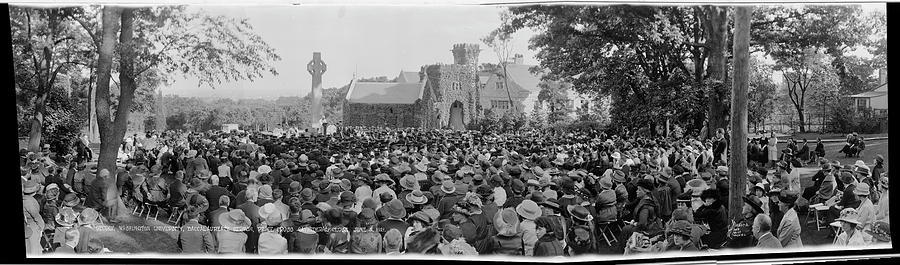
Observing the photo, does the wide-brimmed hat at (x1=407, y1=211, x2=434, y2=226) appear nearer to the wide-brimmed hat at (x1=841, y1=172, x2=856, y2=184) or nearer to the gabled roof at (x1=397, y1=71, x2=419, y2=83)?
the gabled roof at (x1=397, y1=71, x2=419, y2=83)

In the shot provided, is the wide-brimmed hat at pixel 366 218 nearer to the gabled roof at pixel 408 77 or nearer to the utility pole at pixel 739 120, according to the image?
the gabled roof at pixel 408 77

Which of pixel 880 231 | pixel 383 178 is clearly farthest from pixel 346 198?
pixel 880 231

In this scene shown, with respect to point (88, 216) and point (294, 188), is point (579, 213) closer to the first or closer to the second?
point (294, 188)

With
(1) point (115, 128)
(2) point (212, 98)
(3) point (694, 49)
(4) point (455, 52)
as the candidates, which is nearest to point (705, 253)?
(3) point (694, 49)

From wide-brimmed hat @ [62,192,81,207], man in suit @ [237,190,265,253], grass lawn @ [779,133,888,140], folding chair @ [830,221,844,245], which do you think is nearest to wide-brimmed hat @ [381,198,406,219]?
man in suit @ [237,190,265,253]

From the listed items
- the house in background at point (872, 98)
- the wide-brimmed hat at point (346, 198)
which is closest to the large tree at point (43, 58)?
the wide-brimmed hat at point (346, 198)

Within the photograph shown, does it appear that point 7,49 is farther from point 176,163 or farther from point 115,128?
point 176,163
